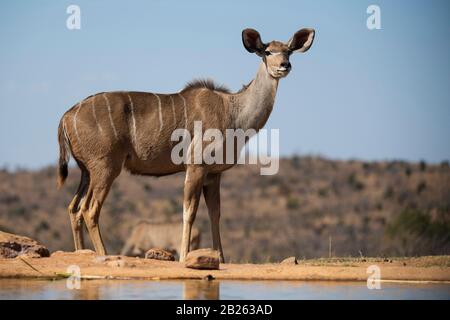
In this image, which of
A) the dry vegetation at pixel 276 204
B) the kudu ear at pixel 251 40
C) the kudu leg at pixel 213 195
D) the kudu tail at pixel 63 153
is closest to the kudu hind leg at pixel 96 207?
the kudu tail at pixel 63 153

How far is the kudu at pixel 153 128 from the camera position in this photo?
14.1 metres

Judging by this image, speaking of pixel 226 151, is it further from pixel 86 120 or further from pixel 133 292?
pixel 133 292

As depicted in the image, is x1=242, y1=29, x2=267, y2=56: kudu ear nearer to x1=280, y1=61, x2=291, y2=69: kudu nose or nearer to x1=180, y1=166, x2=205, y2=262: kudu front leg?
x1=280, y1=61, x2=291, y2=69: kudu nose

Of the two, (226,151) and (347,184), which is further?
(347,184)

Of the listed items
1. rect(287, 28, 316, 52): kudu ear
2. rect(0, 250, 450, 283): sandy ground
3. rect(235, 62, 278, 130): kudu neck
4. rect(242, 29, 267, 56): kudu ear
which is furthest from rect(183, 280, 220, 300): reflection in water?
rect(287, 28, 316, 52): kudu ear

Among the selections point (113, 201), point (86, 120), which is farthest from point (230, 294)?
point (113, 201)

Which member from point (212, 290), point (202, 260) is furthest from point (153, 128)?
point (212, 290)

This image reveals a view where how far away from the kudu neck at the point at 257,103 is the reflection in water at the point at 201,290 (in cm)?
363

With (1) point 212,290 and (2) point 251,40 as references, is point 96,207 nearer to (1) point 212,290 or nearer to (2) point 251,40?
(2) point 251,40

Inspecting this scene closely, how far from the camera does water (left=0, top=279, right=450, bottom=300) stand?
33.2 feet

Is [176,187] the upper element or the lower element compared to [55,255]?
upper

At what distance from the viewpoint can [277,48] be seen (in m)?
14.4

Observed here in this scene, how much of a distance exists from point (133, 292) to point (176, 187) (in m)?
36.0
